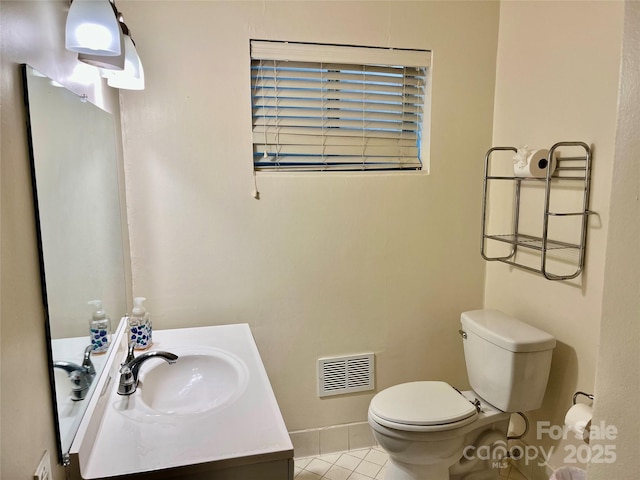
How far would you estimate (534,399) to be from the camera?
1.94 metres

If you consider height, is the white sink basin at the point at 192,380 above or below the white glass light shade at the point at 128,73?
below

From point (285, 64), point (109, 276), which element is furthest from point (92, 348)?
point (285, 64)

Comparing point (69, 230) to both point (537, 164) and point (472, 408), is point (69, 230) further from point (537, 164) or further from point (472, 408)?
point (537, 164)

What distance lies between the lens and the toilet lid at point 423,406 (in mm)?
1851

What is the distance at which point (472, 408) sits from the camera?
6.31ft

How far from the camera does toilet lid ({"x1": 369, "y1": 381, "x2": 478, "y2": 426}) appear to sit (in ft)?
6.07

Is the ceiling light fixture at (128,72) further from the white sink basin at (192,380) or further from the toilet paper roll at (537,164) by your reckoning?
the toilet paper roll at (537,164)

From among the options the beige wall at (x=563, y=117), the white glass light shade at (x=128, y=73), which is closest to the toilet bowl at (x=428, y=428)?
the beige wall at (x=563, y=117)

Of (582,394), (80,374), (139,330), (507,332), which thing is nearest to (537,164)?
(507,332)

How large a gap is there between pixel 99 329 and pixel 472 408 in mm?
1471

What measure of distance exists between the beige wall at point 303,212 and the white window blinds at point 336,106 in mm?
67

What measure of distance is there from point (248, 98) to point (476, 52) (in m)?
1.16

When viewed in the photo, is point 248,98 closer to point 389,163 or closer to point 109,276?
point 389,163

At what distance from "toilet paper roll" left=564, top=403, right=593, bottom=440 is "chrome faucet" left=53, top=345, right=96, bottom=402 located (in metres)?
1.55
